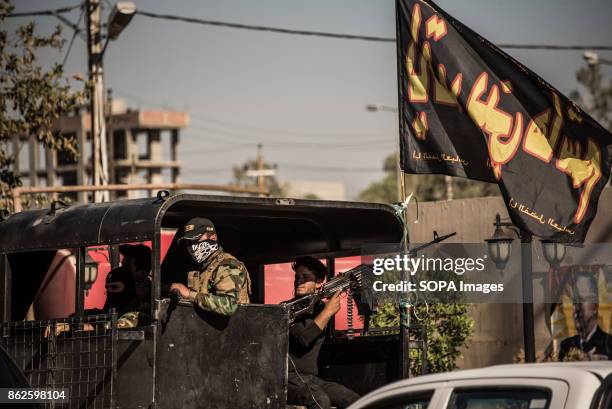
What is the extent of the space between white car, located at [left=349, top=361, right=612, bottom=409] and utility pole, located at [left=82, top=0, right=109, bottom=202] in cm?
1576

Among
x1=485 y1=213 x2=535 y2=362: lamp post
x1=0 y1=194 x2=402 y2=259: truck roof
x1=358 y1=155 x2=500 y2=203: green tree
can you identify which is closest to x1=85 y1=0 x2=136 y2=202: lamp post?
x1=485 y1=213 x2=535 y2=362: lamp post

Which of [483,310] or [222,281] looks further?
[483,310]

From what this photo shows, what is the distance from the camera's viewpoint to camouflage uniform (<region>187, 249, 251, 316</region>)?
23.6 feet

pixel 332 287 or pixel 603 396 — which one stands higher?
pixel 332 287

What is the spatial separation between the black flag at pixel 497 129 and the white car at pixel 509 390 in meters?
3.79

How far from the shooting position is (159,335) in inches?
273

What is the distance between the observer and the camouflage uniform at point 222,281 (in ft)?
23.6

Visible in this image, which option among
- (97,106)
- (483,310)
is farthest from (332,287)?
(97,106)

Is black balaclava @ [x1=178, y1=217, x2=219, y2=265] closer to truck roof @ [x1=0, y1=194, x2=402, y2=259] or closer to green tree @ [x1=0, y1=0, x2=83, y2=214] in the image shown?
truck roof @ [x1=0, y1=194, x2=402, y2=259]

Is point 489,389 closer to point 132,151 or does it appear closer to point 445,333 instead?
point 445,333

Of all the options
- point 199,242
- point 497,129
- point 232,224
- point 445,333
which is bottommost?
point 445,333

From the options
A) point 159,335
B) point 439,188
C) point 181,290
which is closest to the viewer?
point 159,335

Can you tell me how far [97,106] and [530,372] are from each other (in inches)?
662

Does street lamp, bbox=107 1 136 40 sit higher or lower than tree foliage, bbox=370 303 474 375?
higher
